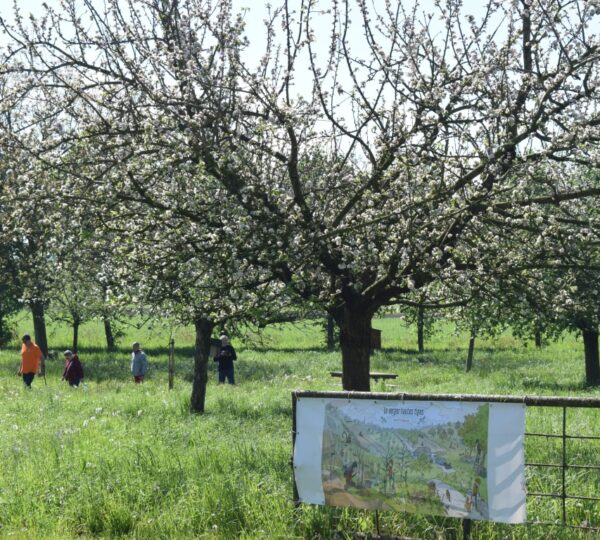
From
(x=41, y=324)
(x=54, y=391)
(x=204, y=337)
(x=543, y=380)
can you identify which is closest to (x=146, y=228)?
(x=204, y=337)

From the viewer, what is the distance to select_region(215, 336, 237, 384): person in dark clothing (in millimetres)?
26030

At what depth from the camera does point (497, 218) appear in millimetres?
10055

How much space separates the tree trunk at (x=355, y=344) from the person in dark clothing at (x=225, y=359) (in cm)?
1498

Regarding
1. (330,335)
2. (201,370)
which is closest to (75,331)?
(330,335)

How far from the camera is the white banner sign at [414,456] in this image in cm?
656

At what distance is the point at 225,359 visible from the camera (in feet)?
85.8

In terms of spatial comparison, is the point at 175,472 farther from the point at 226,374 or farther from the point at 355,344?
the point at 226,374

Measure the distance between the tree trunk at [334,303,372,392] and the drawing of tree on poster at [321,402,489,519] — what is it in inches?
146

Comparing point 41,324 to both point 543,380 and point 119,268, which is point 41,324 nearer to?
point 543,380

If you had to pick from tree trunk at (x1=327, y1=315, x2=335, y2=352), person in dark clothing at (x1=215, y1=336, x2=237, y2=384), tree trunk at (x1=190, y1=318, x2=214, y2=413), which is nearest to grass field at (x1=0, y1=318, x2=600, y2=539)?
tree trunk at (x1=190, y1=318, x2=214, y2=413)

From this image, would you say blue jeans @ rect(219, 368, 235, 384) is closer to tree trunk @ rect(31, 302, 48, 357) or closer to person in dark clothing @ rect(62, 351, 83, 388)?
person in dark clothing @ rect(62, 351, 83, 388)

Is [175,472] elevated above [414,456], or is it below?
below

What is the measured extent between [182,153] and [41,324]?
93.3ft

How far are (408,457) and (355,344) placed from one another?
13.9 feet
